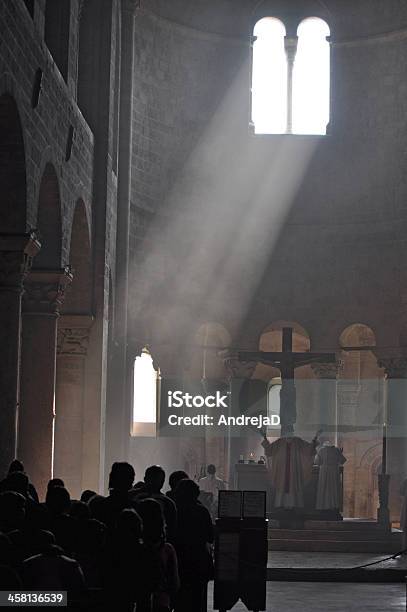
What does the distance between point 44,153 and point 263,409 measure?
1119 centimetres

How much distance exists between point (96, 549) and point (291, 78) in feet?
66.9

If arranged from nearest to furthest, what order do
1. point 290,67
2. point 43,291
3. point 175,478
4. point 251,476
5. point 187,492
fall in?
point 187,492 → point 175,478 → point 43,291 → point 251,476 → point 290,67

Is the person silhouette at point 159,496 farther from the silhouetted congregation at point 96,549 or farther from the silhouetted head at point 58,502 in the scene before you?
the silhouetted head at point 58,502

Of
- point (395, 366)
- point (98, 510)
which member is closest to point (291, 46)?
point (395, 366)

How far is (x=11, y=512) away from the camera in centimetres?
696

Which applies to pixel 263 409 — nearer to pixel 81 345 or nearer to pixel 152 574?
pixel 81 345

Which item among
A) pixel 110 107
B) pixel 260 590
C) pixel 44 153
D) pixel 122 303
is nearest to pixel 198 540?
pixel 260 590

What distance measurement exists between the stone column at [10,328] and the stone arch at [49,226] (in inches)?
108

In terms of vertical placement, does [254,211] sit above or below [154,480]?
above

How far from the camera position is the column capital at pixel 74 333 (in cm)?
1950

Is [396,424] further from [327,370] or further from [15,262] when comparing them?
[15,262]

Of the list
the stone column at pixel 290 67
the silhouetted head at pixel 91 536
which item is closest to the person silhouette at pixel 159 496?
the silhouetted head at pixel 91 536

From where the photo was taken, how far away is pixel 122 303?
2300 centimetres

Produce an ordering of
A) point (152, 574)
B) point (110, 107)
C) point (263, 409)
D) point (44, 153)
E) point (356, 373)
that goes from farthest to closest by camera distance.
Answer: point (356, 373), point (263, 409), point (110, 107), point (44, 153), point (152, 574)
